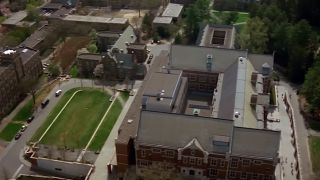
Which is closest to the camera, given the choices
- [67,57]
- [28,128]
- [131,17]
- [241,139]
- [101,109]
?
[241,139]

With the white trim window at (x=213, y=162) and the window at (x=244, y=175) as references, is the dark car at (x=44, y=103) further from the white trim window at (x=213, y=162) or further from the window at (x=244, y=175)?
the window at (x=244, y=175)

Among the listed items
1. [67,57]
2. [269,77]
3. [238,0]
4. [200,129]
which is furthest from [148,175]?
[238,0]

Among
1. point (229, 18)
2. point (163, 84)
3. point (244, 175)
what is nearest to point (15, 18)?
point (229, 18)

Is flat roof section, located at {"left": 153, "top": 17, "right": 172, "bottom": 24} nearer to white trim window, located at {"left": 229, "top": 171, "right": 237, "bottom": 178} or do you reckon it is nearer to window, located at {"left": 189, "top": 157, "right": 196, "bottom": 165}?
window, located at {"left": 189, "top": 157, "right": 196, "bottom": 165}

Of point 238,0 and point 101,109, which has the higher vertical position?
point 238,0

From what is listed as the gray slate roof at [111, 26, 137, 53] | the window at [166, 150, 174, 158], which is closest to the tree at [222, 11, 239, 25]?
the gray slate roof at [111, 26, 137, 53]

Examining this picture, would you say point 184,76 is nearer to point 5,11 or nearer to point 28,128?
point 28,128

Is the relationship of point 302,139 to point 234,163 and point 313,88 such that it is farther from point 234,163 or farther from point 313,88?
point 234,163
